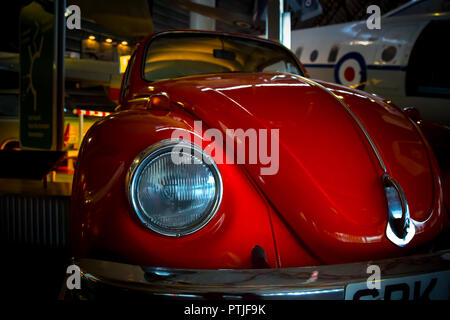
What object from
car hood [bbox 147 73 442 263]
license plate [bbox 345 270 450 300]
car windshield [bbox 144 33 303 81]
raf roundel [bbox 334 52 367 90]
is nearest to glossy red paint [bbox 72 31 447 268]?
car hood [bbox 147 73 442 263]

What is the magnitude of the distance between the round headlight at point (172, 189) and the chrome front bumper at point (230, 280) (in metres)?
0.14

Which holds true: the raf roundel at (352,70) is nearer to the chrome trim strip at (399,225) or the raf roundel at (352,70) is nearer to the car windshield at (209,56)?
the car windshield at (209,56)

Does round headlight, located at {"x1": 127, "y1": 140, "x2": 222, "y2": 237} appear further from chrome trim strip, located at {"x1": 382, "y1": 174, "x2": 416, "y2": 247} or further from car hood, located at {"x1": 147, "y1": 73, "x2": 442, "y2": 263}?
chrome trim strip, located at {"x1": 382, "y1": 174, "x2": 416, "y2": 247}

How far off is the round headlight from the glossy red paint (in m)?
0.03


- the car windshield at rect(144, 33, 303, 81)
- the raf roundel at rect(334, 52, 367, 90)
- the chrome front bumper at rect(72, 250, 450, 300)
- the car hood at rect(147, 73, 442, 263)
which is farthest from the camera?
the raf roundel at rect(334, 52, 367, 90)

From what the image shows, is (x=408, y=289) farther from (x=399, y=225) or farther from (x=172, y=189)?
(x=172, y=189)

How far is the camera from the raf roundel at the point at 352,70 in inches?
266

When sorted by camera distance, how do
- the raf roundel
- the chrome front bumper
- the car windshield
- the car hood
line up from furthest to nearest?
the raf roundel, the car windshield, the car hood, the chrome front bumper

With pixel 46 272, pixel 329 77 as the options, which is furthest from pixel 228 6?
pixel 46 272

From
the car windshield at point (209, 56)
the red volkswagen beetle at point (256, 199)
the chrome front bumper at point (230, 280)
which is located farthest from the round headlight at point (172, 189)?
the car windshield at point (209, 56)

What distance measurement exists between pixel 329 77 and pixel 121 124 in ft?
23.4

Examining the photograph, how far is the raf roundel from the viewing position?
22.1 feet

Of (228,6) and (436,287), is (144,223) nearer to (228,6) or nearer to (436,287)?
(436,287)

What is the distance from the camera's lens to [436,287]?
36.1 inches
